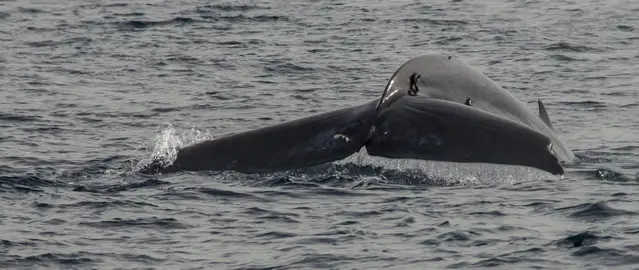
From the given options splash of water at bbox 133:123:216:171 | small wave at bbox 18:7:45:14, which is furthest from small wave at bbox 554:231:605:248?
small wave at bbox 18:7:45:14

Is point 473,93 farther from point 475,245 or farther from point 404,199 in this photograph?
point 475,245

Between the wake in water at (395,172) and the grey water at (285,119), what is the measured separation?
2 centimetres

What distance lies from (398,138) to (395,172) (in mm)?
1224

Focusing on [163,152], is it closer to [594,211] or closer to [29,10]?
[594,211]

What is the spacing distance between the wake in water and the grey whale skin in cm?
37

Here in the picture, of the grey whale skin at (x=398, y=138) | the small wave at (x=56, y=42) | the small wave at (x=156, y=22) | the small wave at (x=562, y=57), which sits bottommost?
the small wave at (x=56, y=42)

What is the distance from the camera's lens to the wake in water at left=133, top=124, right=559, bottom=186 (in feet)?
42.3

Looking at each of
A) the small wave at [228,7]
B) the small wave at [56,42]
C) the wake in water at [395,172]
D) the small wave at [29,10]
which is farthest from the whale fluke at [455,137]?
the small wave at [29,10]

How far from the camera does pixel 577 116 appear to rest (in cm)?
1806

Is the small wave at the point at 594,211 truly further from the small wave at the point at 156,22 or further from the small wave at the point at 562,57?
the small wave at the point at 156,22

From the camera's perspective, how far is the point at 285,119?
18.5 metres

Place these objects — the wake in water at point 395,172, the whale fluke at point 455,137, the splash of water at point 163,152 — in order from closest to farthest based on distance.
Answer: the whale fluke at point 455,137 → the wake in water at point 395,172 → the splash of water at point 163,152

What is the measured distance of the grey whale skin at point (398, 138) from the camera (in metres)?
11.9

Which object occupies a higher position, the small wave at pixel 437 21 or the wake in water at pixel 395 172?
the wake in water at pixel 395 172
